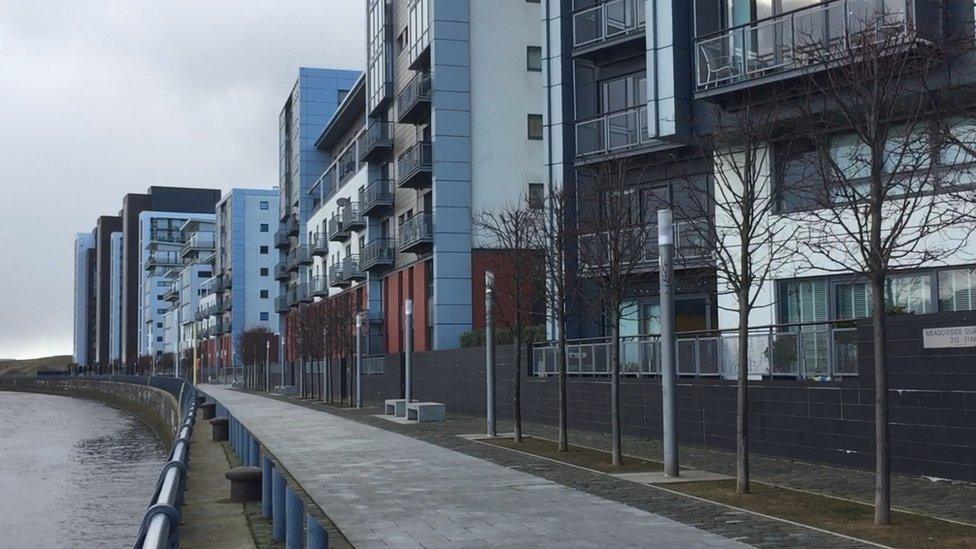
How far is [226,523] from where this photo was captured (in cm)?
1162

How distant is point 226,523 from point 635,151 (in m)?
16.8

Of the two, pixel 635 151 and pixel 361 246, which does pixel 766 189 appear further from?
pixel 361 246

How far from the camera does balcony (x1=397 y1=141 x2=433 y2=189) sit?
138ft

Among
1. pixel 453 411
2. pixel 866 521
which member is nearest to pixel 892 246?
pixel 866 521

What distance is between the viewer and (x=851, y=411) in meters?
15.7

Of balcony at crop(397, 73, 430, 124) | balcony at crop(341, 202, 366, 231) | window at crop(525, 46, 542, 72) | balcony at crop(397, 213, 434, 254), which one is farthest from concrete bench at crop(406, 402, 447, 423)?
balcony at crop(341, 202, 366, 231)

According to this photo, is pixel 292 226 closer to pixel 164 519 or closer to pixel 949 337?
pixel 949 337

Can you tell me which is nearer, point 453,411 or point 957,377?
point 957,377

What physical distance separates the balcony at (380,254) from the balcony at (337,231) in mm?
5804

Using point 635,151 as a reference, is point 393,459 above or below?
below

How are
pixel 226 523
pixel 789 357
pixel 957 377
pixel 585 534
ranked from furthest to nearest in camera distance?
pixel 789 357 → pixel 957 377 → pixel 226 523 → pixel 585 534

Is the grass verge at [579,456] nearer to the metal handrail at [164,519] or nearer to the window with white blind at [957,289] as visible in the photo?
the window with white blind at [957,289]

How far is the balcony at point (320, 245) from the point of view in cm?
6400

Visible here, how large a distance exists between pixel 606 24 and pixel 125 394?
68.6m
